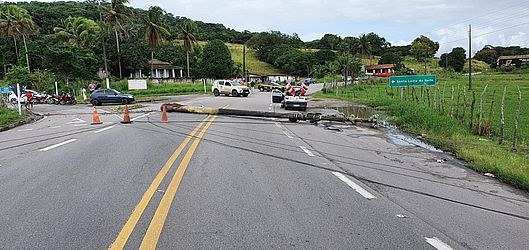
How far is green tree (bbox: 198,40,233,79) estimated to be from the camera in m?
88.9

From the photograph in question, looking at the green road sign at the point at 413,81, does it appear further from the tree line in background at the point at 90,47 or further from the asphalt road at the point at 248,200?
the tree line in background at the point at 90,47

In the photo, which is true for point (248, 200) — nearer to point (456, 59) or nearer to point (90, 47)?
point (90, 47)

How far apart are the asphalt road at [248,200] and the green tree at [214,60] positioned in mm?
77558

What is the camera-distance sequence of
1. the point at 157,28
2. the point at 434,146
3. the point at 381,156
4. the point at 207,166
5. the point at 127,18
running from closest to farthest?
the point at 207,166, the point at 381,156, the point at 434,146, the point at 127,18, the point at 157,28

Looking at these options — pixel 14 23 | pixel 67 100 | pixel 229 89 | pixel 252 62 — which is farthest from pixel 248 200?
pixel 252 62

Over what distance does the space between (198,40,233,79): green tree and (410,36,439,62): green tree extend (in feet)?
210

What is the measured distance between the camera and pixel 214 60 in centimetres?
8881

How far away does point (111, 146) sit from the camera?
12.3 metres

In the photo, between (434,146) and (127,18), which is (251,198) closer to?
(434,146)

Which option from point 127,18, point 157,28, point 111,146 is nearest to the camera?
point 111,146

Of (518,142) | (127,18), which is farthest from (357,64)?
(518,142)

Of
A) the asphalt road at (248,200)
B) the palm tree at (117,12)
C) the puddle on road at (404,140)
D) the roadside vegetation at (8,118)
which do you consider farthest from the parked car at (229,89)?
the asphalt road at (248,200)

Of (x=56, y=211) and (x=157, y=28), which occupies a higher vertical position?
(x=157, y=28)

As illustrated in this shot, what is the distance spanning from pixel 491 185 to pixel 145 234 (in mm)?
6566
